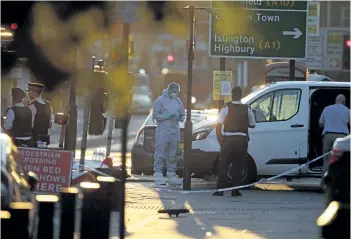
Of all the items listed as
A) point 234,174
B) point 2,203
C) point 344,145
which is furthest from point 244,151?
point 2,203

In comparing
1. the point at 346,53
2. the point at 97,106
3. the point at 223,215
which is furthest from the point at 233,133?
the point at 346,53

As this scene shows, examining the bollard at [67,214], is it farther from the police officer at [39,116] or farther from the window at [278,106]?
the window at [278,106]

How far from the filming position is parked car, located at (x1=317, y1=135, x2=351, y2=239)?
800cm

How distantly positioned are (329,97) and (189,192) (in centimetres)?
332

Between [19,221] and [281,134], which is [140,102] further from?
[19,221]

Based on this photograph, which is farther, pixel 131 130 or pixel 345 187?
pixel 131 130

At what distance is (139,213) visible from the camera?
14.3 m

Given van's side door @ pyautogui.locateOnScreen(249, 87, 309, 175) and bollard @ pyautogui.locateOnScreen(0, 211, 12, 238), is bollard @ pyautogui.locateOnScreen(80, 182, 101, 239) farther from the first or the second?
van's side door @ pyautogui.locateOnScreen(249, 87, 309, 175)

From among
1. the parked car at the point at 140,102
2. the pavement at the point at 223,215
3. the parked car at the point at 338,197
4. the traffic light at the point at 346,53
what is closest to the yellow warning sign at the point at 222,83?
the pavement at the point at 223,215

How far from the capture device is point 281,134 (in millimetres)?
18203

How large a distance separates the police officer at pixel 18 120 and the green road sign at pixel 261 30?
4.72 meters

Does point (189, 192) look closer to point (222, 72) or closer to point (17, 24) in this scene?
point (222, 72)

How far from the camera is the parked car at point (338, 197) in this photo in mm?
8000

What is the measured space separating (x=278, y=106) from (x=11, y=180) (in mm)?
9464
